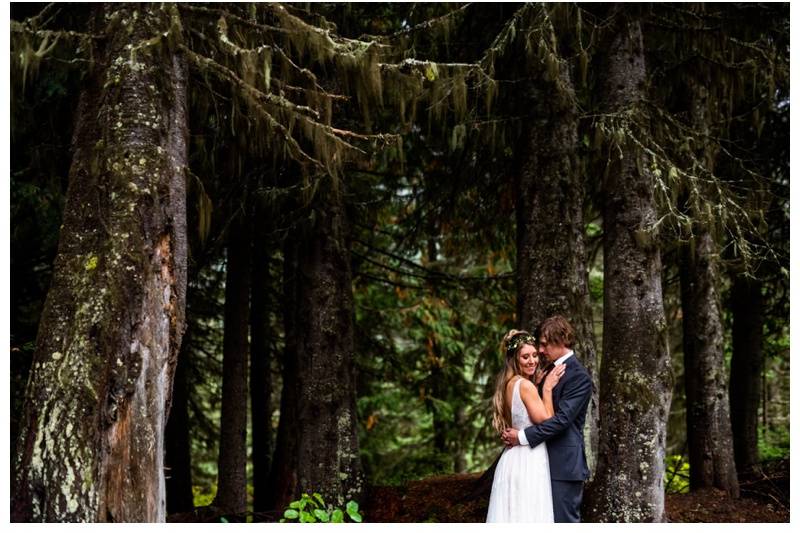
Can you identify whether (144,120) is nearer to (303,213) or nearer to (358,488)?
(303,213)

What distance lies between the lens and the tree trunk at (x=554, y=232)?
825 cm

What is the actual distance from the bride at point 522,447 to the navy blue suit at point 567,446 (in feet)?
0.23

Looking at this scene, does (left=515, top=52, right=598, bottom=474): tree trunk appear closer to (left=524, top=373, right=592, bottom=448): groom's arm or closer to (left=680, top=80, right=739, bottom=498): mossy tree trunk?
(left=680, top=80, right=739, bottom=498): mossy tree trunk

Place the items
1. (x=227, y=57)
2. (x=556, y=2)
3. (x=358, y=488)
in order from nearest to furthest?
(x=227, y=57) < (x=556, y=2) < (x=358, y=488)

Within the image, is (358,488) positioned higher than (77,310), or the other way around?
(77,310)

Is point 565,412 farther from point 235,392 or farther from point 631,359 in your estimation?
point 235,392

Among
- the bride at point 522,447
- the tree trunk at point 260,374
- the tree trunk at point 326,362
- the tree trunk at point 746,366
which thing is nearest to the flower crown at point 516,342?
the bride at point 522,447

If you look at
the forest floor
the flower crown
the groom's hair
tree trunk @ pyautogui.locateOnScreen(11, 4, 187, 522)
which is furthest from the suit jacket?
tree trunk @ pyautogui.locateOnScreen(11, 4, 187, 522)

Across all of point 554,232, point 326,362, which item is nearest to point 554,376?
point 554,232

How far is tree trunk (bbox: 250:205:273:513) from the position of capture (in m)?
11.7

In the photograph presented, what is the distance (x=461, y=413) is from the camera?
56.3 feet

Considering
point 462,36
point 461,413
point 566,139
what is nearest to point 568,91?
point 566,139

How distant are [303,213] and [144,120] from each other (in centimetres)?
410

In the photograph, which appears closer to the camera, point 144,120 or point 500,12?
point 144,120
